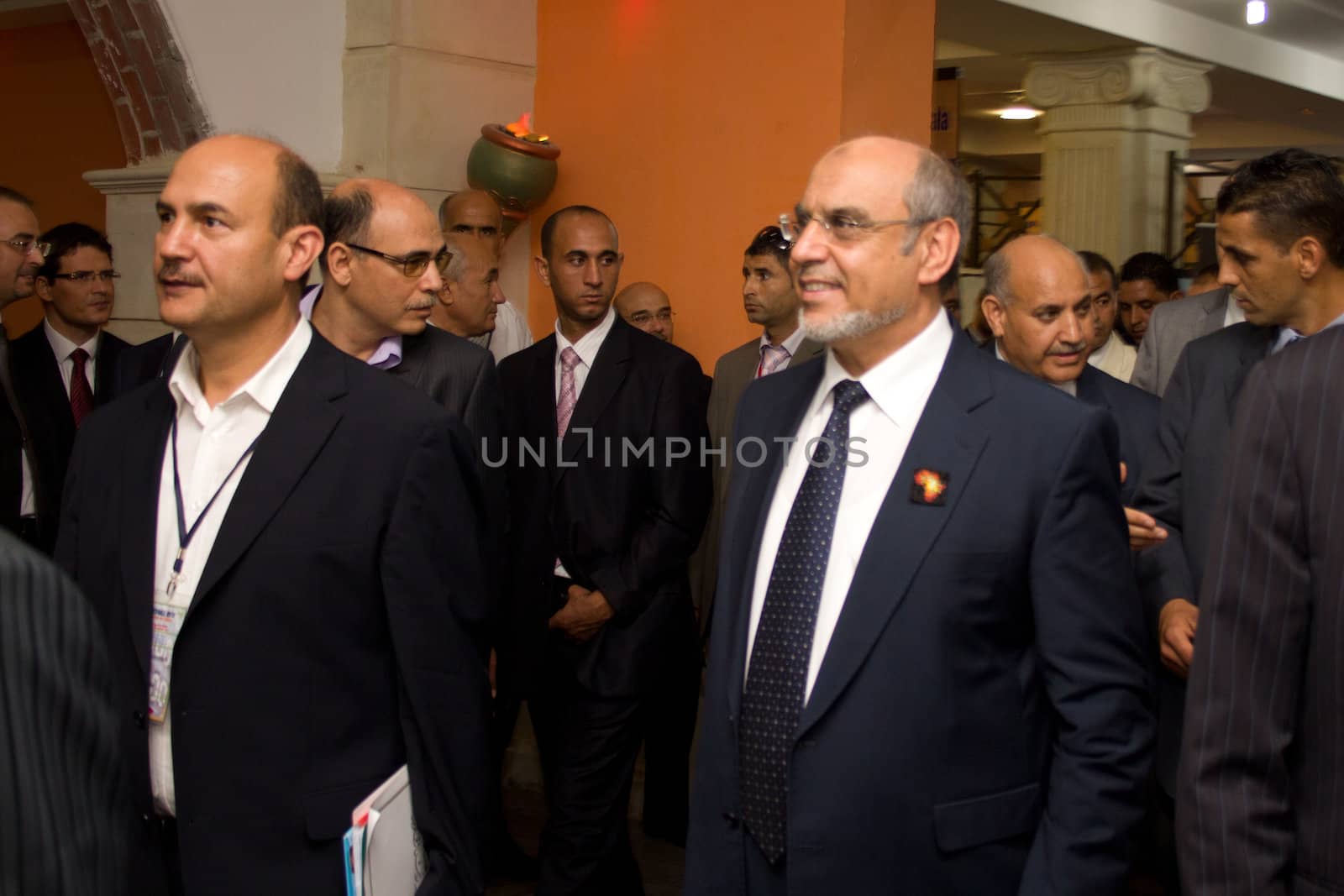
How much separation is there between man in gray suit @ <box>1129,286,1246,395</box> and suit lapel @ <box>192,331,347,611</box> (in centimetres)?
240

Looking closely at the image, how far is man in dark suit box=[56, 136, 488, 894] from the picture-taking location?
1.97 m

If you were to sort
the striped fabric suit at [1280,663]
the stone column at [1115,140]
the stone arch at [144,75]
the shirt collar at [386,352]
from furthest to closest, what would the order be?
1. the stone column at [1115,140]
2. the stone arch at [144,75]
3. the shirt collar at [386,352]
4. the striped fabric suit at [1280,663]

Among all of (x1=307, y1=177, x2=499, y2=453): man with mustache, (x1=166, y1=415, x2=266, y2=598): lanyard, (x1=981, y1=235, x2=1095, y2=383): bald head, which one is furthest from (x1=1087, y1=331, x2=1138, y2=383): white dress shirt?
(x1=166, y1=415, x2=266, y2=598): lanyard

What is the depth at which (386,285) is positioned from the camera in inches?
121

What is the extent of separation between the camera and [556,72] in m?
5.63

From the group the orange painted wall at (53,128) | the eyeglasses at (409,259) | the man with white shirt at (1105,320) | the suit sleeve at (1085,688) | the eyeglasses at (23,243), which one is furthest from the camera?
the orange painted wall at (53,128)

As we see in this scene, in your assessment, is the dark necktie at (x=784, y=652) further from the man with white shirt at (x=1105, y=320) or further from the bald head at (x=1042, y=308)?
the man with white shirt at (x=1105, y=320)

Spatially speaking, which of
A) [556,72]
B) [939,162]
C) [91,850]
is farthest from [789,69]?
[91,850]

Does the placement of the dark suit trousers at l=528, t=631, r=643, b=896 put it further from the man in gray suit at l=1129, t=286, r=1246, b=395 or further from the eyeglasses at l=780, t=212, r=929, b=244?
the eyeglasses at l=780, t=212, r=929, b=244

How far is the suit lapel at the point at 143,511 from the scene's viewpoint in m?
2.01

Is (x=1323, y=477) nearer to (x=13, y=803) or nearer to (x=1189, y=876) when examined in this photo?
(x=1189, y=876)

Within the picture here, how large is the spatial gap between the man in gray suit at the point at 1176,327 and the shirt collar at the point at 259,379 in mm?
2403

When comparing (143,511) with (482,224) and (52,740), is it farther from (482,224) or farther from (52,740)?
(482,224)

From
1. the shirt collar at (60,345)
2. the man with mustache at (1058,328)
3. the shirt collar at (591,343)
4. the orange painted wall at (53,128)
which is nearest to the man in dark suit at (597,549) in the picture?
the shirt collar at (591,343)
